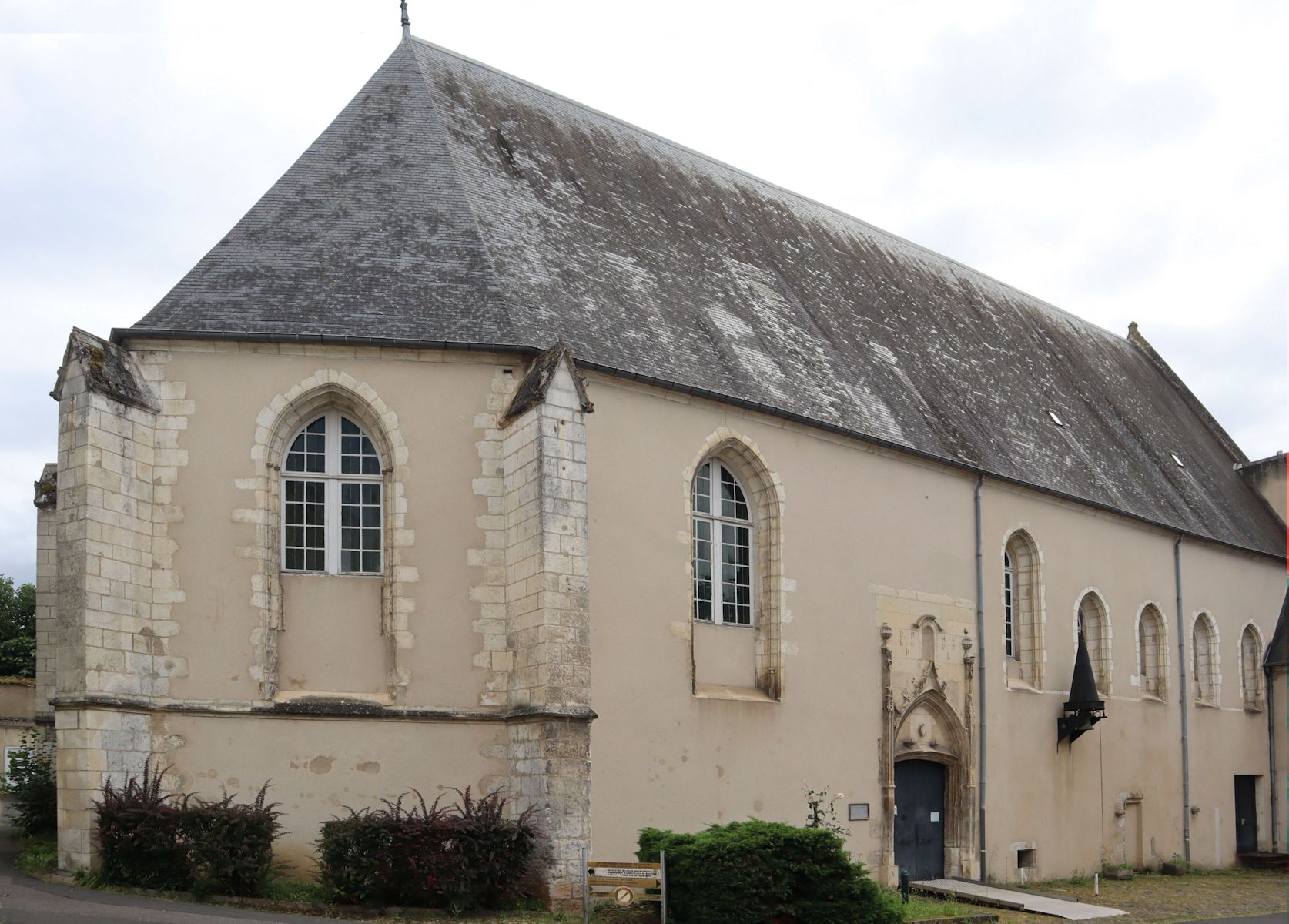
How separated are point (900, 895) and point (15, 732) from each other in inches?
526

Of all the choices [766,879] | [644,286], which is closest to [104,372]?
[644,286]

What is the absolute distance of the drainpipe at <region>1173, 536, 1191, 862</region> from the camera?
2572cm

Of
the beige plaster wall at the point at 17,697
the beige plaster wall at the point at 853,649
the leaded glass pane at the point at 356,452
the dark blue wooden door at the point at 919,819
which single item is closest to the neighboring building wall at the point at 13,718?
the beige plaster wall at the point at 17,697

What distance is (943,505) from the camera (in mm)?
20953

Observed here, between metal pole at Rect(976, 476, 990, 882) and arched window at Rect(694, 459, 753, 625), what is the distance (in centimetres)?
466

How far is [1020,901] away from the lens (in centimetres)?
1833

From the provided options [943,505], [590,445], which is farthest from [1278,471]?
[590,445]

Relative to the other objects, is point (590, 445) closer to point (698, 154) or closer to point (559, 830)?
point (559, 830)

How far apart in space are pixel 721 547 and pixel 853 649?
254 centimetres

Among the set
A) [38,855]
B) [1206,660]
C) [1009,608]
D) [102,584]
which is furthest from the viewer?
[1206,660]

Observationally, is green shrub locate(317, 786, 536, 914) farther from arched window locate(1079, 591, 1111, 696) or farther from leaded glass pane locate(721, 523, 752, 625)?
arched window locate(1079, 591, 1111, 696)

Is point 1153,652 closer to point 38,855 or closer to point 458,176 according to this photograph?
point 458,176

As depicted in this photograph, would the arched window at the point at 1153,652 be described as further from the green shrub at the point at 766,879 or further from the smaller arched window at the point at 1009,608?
the green shrub at the point at 766,879

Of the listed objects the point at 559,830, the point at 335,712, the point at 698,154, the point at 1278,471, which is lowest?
the point at 559,830
